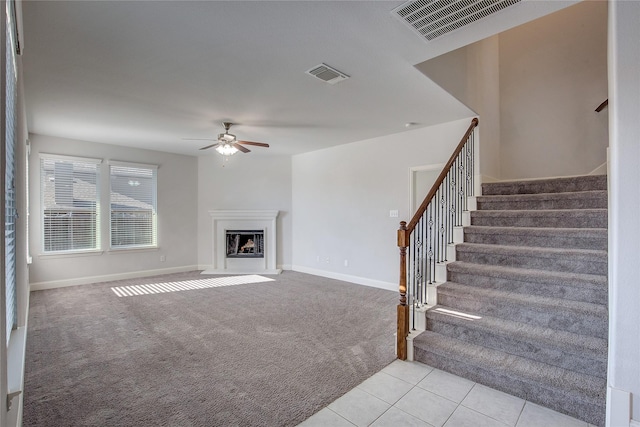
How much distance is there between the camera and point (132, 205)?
6.09 m

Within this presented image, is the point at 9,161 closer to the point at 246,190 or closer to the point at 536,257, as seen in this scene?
the point at 536,257

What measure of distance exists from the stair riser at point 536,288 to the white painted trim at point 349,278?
209cm

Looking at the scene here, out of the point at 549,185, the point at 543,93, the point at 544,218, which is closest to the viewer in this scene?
the point at 544,218

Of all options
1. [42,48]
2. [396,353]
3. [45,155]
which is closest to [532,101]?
[396,353]

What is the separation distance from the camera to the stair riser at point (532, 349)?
6.76 feet

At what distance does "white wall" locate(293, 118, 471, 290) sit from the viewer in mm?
4906

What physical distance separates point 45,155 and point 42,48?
3601mm

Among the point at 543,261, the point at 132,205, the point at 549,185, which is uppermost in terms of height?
the point at 549,185

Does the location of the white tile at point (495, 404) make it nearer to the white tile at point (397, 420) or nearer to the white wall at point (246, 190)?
the white tile at point (397, 420)

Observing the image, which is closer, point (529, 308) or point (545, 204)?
point (529, 308)

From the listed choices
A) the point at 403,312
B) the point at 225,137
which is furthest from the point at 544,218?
the point at 225,137

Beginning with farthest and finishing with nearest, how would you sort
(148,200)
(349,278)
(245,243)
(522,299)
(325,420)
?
(245,243) < (148,200) < (349,278) < (522,299) < (325,420)

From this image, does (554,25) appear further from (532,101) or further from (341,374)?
(341,374)

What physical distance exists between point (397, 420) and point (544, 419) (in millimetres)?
946
